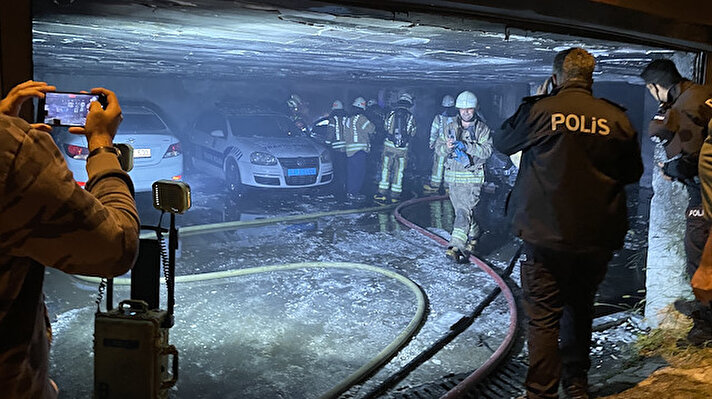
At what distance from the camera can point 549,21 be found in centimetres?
345

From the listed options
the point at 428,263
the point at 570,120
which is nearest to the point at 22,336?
the point at 570,120

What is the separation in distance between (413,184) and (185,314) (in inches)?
346

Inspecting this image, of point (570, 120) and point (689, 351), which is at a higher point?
point (570, 120)

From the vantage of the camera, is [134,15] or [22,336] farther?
[134,15]

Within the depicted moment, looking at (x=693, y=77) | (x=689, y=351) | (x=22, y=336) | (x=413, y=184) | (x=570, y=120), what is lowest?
(x=413, y=184)

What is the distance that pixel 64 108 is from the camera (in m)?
1.82

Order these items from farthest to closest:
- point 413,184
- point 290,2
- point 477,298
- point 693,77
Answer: point 413,184 → point 477,298 → point 693,77 → point 290,2

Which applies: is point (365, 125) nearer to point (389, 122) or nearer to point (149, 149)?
point (389, 122)

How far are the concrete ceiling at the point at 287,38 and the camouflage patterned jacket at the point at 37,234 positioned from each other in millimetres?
1904

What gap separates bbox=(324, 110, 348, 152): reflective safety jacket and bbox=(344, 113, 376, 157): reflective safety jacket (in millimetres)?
111

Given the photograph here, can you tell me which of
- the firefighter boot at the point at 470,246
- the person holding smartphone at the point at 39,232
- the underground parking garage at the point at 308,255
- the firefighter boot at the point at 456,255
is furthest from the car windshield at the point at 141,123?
the person holding smartphone at the point at 39,232

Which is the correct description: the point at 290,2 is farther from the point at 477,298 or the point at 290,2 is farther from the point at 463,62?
the point at 463,62

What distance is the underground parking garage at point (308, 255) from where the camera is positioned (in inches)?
152

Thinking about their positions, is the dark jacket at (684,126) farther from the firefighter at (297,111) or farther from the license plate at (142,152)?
the firefighter at (297,111)
